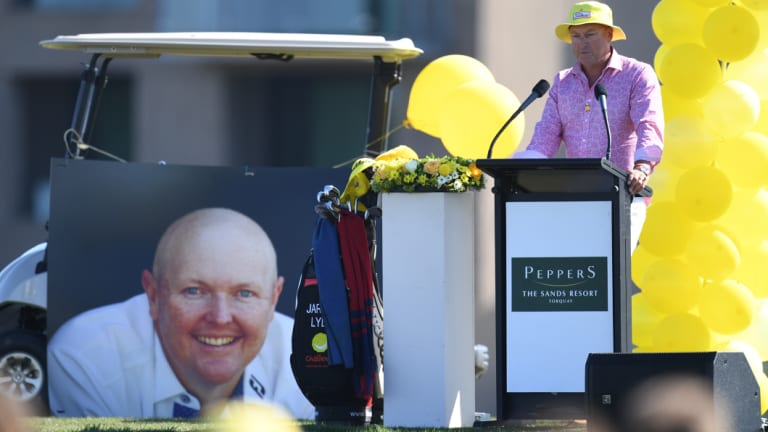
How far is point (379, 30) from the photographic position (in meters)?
22.2

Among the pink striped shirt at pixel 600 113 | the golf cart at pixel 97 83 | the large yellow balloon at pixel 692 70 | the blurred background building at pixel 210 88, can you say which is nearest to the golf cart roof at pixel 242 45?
the golf cart at pixel 97 83

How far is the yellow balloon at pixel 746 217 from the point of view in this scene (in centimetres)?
941

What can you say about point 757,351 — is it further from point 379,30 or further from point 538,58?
point 379,30

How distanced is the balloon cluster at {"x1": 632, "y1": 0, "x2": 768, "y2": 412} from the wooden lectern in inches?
46.6

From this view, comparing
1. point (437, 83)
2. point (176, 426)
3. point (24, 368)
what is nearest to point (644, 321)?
point (437, 83)

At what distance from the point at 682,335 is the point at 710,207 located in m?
0.68

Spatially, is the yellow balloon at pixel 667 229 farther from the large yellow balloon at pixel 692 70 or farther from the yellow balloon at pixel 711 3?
the yellow balloon at pixel 711 3

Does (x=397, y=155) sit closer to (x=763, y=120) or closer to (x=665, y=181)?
(x=665, y=181)

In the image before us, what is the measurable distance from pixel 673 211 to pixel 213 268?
11.0ft

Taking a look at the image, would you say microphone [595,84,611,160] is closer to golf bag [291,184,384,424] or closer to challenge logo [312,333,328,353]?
golf bag [291,184,384,424]

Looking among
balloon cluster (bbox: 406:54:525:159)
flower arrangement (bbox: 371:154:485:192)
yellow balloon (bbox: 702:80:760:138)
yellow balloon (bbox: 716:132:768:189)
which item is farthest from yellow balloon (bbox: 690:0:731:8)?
flower arrangement (bbox: 371:154:485:192)

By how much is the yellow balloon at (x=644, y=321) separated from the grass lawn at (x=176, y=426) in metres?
0.83

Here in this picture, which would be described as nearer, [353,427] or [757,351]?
[353,427]

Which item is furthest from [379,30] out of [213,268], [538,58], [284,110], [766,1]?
[766,1]
